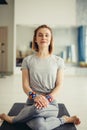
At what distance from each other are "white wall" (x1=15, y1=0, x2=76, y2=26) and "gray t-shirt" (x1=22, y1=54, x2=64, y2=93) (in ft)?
16.5

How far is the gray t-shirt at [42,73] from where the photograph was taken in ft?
6.72

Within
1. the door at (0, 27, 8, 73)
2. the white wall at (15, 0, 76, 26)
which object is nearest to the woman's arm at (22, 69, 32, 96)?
the white wall at (15, 0, 76, 26)

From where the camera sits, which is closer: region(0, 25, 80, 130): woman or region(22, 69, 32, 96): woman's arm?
region(0, 25, 80, 130): woman

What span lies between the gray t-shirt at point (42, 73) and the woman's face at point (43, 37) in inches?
6.0

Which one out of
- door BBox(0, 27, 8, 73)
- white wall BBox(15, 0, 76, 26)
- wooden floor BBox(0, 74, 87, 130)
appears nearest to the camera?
wooden floor BBox(0, 74, 87, 130)

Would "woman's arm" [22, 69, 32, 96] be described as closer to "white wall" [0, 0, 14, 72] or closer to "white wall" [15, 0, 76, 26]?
"white wall" [15, 0, 76, 26]

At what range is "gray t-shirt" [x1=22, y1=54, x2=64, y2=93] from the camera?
205cm

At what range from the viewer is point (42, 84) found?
80.7 inches

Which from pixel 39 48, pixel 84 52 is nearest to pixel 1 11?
pixel 84 52

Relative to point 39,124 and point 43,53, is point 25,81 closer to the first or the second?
point 43,53

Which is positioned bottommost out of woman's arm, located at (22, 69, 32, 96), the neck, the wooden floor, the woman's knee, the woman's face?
the wooden floor

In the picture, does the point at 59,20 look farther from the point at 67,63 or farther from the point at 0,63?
the point at 0,63

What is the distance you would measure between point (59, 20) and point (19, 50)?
68.6 inches

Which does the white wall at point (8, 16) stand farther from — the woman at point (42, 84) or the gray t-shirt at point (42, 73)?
the gray t-shirt at point (42, 73)
